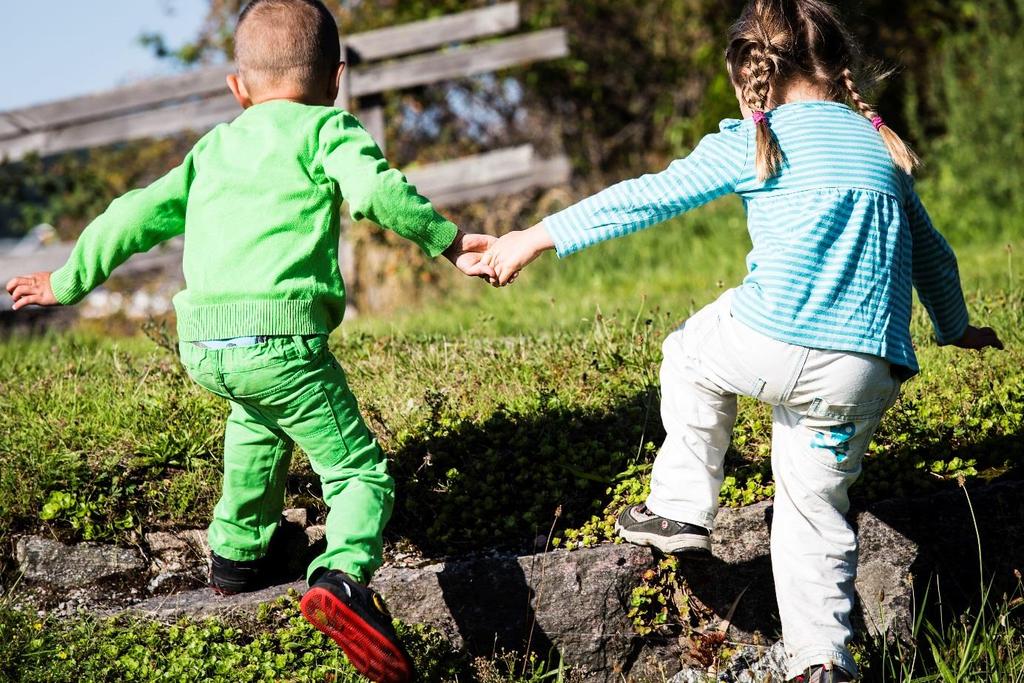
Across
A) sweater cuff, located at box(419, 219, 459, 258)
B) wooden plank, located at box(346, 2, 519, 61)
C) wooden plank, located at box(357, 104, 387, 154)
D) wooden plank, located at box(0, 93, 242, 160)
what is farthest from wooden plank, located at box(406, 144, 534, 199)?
sweater cuff, located at box(419, 219, 459, 258)

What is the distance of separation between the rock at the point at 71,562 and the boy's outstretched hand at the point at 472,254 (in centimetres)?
151

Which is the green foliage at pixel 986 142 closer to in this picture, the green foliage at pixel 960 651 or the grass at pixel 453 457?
the grass at pixel 453 457

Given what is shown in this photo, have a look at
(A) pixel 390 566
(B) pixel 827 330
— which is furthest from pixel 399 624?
(B) pixel 827 330

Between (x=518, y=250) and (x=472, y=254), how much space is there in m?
0.19

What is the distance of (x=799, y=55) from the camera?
280 cm

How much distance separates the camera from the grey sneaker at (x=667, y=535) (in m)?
2.96

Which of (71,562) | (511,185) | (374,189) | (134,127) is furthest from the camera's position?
(511,185)

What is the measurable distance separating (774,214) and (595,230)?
0.45 m

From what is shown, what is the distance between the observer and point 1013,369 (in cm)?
395

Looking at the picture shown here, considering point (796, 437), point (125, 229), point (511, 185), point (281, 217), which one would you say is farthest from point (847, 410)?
point (511, 185)

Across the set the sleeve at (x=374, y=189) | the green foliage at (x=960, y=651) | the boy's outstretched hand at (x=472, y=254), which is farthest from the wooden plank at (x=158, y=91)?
the green foliage at (x=960, y=651)

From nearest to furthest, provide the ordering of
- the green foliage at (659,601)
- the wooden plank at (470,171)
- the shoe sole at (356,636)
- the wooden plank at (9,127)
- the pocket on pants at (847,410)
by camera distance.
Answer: the shoe sole at (356,636)
the pocket on pants at (847,410)
the green foliage at (659,601)
the wooden plank at (9,127)
the wooden plank at (470,171)

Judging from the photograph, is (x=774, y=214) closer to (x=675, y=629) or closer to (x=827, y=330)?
(x=827, y=330)

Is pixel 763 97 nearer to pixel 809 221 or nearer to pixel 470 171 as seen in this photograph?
pixel 809 221
